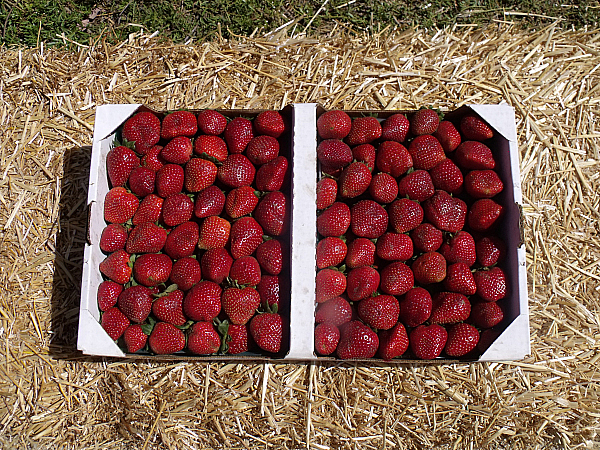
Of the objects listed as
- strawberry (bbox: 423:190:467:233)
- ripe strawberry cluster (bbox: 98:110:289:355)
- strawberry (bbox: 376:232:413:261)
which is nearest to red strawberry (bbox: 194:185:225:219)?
ripe strawberry cluster (bbox: 98:110:289:355)

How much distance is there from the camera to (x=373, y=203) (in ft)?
7.45

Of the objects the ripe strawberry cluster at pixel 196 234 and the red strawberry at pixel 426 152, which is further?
the red strawberry at pixel 426 152

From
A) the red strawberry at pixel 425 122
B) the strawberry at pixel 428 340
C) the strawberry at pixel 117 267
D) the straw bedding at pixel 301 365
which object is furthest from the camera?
the straw bedding at pixel 301 365

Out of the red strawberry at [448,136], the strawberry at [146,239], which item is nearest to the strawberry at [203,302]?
the strawberry at [146,239]

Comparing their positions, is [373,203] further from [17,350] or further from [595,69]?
[17,350]

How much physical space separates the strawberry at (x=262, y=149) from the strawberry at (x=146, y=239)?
61cm

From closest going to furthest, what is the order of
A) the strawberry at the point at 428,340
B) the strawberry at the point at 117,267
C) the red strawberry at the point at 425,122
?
1. the strawberry at the point at 428,340
2. the strawberry at the point at 117,267
3. the red strawberry at the point at 425,122

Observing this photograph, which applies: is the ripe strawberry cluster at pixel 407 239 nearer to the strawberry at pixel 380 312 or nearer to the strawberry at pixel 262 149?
the strawberry at pixel 380 312

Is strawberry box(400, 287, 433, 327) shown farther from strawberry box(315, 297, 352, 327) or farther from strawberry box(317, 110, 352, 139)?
strawberry box(317, 110, 352, 139)

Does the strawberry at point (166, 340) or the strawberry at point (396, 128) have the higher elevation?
the strawberry at point (396, 128)

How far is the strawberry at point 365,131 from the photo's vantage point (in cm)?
235

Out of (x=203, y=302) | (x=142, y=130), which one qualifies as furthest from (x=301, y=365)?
(x=142, y=130)

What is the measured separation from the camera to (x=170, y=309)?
2203 millimetres

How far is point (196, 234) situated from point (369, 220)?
34.7 inches
